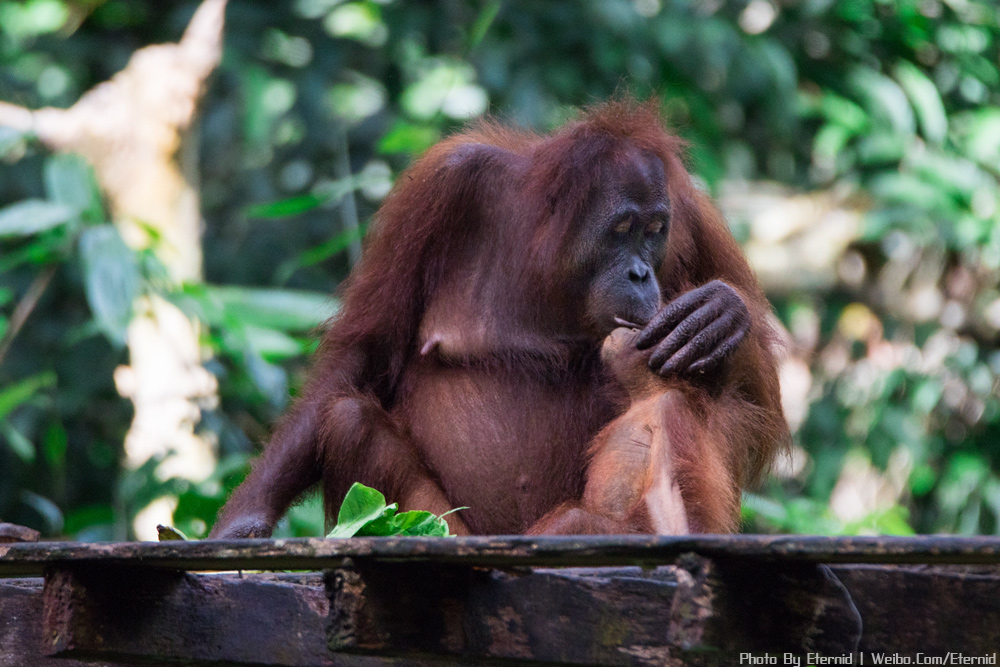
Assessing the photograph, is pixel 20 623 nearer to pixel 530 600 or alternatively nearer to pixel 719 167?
pixel 530 600

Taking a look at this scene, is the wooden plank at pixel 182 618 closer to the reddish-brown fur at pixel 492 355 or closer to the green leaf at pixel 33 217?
the reddish-brown fur at pixel 492 355

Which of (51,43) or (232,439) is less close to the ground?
(51,43)

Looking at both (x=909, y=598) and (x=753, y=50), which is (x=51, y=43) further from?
(x=909, y=598)

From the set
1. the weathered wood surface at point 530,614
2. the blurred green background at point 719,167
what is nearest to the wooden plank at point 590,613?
the weathered wood surface at point 530,614

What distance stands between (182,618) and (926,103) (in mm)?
5318

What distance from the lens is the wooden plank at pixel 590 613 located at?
64.3 inches

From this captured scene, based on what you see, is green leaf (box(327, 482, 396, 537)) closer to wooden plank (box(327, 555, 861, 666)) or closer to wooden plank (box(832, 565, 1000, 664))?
wooden plank (box(327, 555, 861, 666))

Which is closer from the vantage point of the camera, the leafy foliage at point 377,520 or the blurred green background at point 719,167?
the leafy foliage at point 377,520

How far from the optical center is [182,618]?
6.77 ft

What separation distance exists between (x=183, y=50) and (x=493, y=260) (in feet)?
10.4

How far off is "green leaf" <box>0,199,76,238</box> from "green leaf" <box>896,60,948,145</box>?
4252 mm

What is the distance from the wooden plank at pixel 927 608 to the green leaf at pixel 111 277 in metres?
3.01

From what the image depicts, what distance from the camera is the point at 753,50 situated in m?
6.34

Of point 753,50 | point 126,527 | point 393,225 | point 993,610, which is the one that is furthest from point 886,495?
point 993,610
